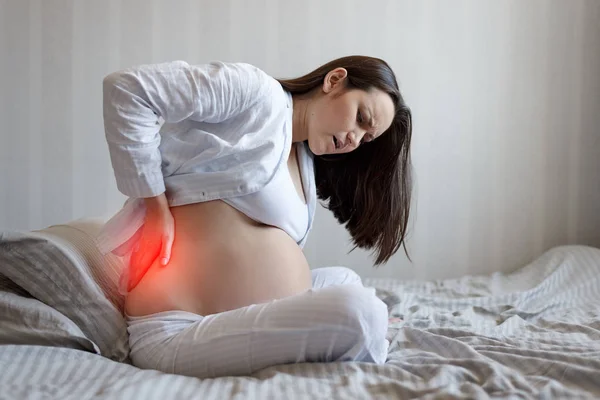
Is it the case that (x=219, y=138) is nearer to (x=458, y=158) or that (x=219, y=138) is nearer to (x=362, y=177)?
(x=362, y=177)

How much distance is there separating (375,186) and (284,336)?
63 cm

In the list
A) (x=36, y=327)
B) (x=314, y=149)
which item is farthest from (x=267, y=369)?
(x=314, y=149)

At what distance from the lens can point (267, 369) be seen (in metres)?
1.08

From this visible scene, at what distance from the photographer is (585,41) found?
8.36ft

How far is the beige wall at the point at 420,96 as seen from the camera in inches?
86.3

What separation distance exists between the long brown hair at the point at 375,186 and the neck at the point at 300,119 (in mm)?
165

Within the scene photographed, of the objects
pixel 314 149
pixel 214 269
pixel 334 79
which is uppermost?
pixel 334 79

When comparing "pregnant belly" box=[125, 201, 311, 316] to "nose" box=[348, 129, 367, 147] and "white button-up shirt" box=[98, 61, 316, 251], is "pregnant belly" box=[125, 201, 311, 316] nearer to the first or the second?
"white button-up shirt" box=[98, 61, 316, 251]

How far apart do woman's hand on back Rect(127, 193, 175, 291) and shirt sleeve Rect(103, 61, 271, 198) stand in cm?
3

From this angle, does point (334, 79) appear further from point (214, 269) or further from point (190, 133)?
point (214, 269)

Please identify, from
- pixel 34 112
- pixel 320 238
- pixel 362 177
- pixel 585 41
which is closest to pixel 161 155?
pixel 362 177

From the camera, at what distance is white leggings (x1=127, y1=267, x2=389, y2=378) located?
108 cm

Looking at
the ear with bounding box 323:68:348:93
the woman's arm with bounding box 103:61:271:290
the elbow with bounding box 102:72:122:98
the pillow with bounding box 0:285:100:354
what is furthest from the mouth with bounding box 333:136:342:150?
the pillow with bounding box 0:285:100:354

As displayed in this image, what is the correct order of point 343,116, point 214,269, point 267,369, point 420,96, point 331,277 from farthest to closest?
point 420,96 → point 331,277 → point 343,116 → point 214,269 → point 267,369
